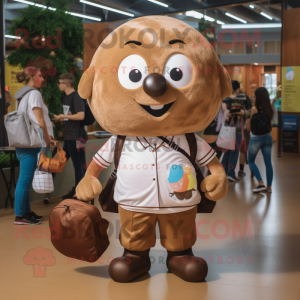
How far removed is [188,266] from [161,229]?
287 mm

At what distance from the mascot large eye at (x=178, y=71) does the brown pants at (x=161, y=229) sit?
0.82 meters

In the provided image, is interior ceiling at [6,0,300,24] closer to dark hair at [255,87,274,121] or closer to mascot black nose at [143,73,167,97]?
dark hair at [255,87,274,121]

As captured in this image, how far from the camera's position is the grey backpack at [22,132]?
12.4ft

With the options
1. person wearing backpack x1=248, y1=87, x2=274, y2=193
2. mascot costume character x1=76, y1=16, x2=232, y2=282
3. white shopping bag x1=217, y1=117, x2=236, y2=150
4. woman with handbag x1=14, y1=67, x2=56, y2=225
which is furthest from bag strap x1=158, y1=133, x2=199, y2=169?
white shopping bag x1=217, y1=117, x2=236, y2=150

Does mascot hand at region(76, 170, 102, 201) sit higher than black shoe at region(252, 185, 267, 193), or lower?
higher

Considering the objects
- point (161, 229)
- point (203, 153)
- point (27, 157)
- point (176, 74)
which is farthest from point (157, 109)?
point (27, 157)

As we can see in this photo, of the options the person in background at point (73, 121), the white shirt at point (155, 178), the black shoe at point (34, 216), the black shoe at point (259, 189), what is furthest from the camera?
the black shoe at point (259, 189)

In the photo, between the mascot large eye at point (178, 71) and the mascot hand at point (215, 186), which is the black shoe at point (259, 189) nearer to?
the mascot hand at point (215, 186)

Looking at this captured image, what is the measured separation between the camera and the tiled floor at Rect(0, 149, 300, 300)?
8.16ft

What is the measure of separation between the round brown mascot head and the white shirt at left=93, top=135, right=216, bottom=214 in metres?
0.11

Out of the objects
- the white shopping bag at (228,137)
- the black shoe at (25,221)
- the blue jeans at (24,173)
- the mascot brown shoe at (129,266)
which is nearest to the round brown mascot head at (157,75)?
the mascot brown shoe at (129,266)

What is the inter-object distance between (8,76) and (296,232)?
7.91 metres

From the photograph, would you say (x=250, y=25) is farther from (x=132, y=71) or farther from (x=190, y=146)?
(x=132, y=71)

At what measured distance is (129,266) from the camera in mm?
2592
